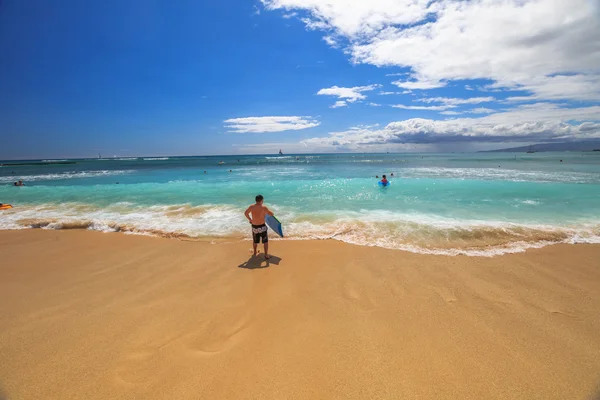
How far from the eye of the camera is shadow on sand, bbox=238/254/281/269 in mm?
6168

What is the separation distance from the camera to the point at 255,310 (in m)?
4.36

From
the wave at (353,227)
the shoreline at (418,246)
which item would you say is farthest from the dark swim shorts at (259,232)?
the wave at (353,227)

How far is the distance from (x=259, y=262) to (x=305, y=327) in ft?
9.07

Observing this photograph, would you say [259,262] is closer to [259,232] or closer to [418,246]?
[259,232]

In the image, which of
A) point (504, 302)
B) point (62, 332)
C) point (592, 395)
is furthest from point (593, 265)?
point (62, 332)

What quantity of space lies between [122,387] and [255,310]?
6.30ft

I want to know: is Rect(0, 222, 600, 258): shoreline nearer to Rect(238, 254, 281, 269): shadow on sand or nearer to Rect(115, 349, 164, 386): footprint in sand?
Rect(238, 254, 281, 269): shadow on sand

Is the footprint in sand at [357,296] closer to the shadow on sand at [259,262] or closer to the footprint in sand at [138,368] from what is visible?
the shadow on sand at [259,262]

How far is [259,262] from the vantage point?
639cm

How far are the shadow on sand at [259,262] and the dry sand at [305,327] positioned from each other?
145 mm

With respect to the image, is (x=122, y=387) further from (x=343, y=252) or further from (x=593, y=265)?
(x=593, y=265)

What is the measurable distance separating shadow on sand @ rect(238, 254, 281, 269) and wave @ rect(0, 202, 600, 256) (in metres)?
1.73

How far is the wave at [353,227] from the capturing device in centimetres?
740

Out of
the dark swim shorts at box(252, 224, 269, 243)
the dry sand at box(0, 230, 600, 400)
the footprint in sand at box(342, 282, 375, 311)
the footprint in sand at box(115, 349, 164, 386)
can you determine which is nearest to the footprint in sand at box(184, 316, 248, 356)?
the dry sand at box(0, 230, 600, 400)
